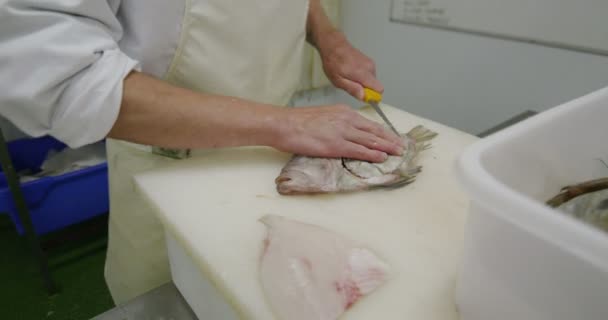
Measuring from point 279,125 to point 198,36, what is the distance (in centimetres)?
23

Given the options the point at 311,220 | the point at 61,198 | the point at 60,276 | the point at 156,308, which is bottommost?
the point at 60,276

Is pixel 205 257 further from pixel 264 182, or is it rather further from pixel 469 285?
pixel 469 285

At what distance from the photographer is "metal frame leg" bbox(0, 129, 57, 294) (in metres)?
1.35

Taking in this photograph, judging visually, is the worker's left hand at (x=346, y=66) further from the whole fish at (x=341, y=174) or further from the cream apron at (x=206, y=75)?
the whole fish at (x=341, y=174)

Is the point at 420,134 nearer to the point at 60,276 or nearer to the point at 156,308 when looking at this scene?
the point at 156,308

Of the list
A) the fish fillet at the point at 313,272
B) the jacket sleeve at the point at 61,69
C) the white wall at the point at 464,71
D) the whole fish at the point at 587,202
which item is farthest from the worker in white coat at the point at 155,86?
the white wall at the point at 464,71

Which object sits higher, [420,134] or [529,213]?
[529,213]

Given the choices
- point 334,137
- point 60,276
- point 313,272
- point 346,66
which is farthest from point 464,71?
point 60,276

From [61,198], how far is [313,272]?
1.48 metres

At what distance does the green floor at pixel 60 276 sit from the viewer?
1530 millimetres

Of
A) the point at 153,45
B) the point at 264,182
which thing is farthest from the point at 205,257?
the point at 153,45

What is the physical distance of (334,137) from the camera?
0.69 metres

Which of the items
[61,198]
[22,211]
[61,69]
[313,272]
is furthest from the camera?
[61,198]

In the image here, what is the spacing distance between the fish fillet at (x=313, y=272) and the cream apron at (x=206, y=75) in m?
0.39
